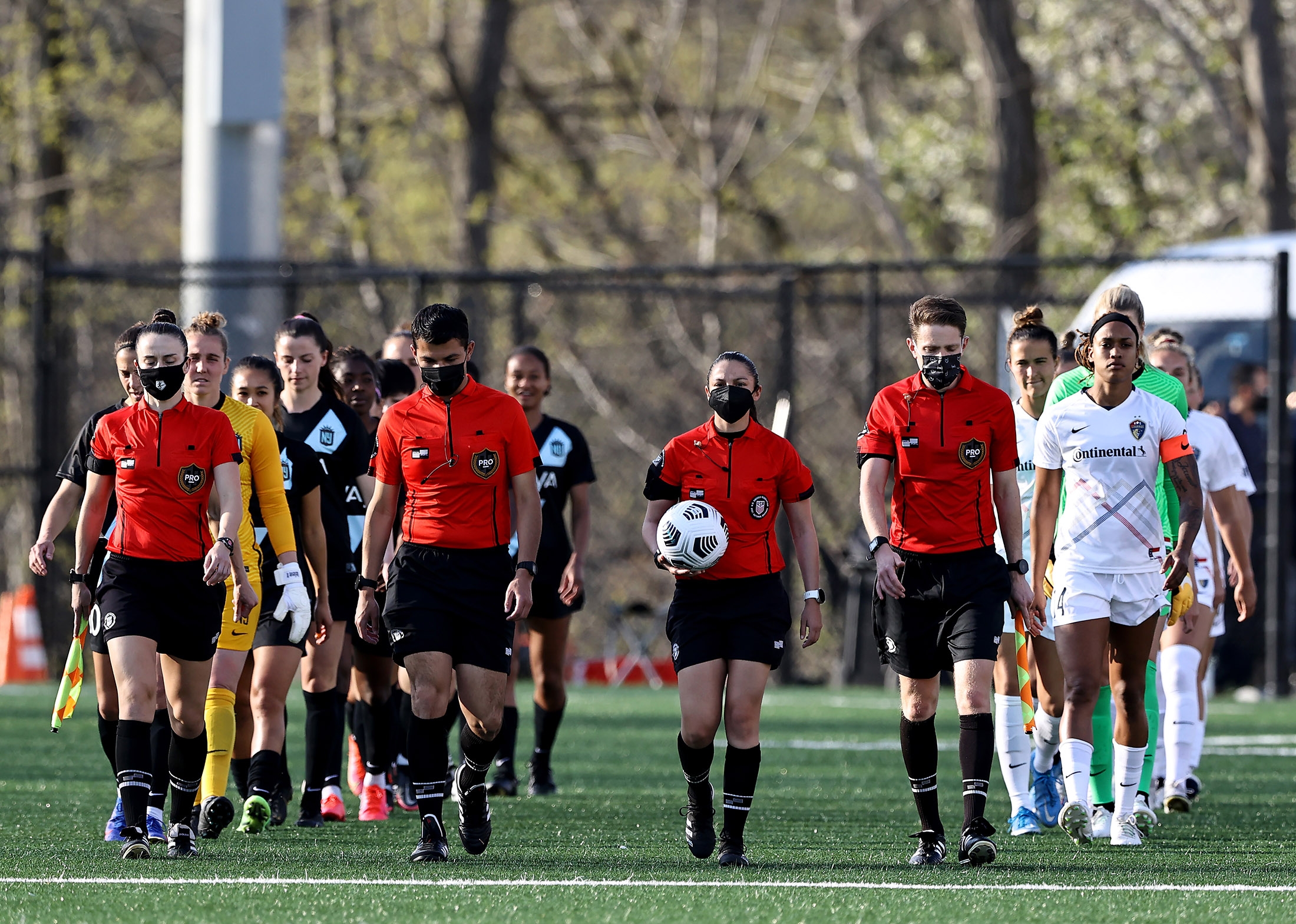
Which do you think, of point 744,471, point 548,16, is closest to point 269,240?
point 744,471

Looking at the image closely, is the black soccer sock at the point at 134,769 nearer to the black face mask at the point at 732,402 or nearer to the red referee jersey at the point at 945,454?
the black face mask at the point at 732,402

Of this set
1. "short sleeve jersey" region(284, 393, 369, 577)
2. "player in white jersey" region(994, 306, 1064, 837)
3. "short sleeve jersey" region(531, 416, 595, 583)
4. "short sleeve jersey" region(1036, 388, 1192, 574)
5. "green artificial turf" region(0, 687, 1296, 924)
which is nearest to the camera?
"green artificial turf" region(0, 687, 1296, 924)

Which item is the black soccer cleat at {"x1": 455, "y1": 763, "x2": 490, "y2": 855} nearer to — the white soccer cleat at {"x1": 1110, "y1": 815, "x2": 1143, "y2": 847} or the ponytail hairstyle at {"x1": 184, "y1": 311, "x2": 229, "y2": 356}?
the ponytail hairstyle at {"x1": 184, "y1": 311, "x2": 229, "y2": 356}

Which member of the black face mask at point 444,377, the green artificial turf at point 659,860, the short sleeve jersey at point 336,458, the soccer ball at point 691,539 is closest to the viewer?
the green artificial turf at point 659,860

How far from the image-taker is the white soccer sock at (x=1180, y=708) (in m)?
8.80

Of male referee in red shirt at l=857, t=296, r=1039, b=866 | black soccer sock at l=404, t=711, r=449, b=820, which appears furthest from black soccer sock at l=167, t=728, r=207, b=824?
male referee in red shirt at l=857, t=296, r=1039, b=866

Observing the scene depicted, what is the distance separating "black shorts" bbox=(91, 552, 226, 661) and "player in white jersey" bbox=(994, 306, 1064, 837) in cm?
317

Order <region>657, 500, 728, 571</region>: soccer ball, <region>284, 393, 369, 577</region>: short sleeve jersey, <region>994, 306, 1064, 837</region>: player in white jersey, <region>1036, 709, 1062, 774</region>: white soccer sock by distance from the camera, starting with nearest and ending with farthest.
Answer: <region>657, 500, 728, 571</region>: soccer ball < <region>994, 306, 1064, 837</region>: player in white jersey < <region>1036, 709, 1062, 774</region>: white soccer sock < <region>284, 393, 369, 577</region>: short sleeve jersey

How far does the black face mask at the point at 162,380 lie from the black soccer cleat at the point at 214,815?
5.45 ft

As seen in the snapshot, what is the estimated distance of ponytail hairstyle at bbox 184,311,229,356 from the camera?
7551 mm

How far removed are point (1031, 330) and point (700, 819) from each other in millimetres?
2463

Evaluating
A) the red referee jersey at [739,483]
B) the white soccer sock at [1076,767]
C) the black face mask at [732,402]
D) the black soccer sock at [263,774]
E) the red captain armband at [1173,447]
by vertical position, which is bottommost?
the black soccer sock at [263,774]

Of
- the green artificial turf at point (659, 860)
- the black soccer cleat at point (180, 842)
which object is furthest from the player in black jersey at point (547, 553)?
the black soccer cleat at point (180, 842)

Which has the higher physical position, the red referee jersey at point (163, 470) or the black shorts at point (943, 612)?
the red referee jersey at point (163, 470)
